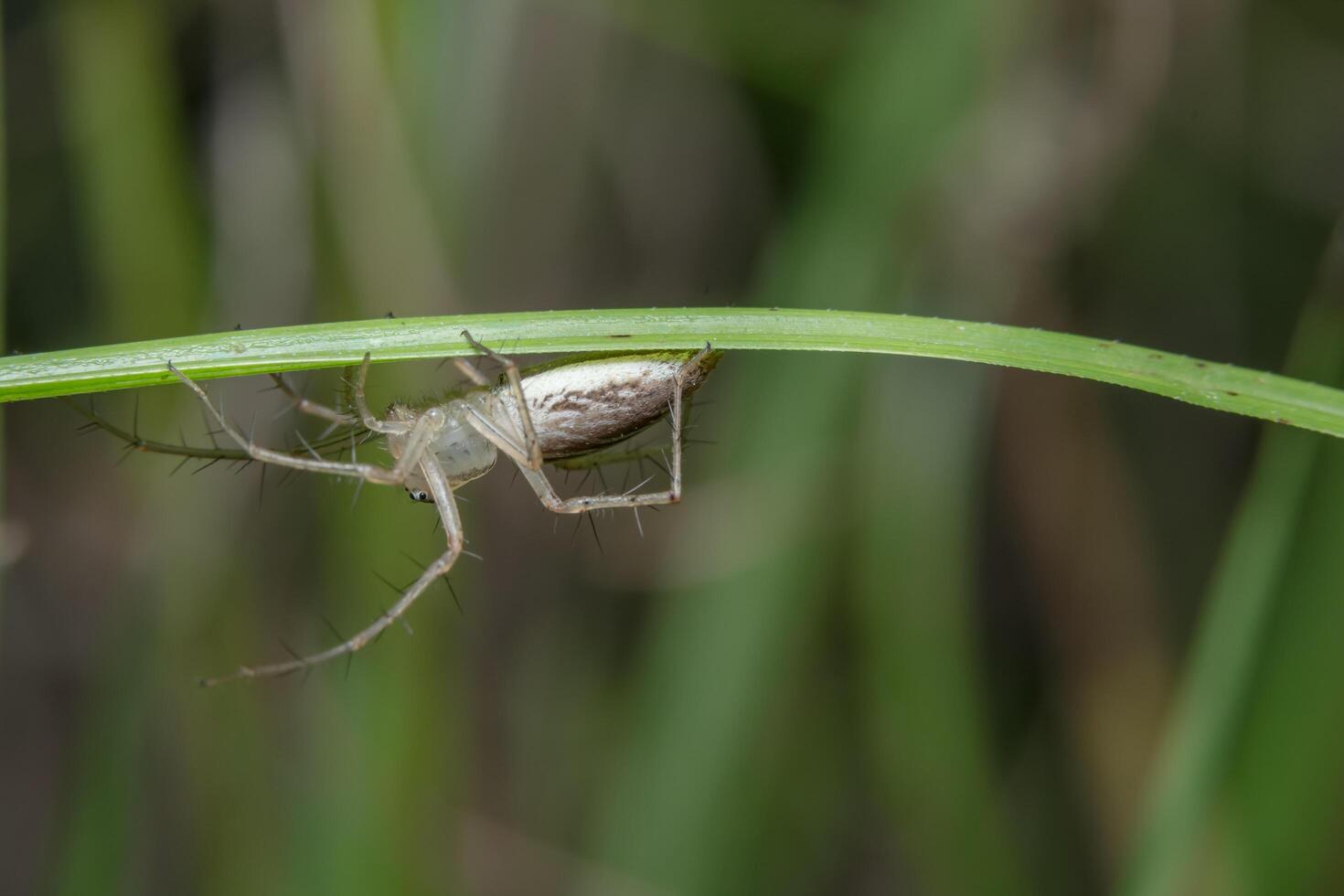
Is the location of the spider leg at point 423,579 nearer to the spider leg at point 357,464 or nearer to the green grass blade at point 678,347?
the spider leg at point 357,464

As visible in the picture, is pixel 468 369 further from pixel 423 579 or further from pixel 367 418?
pixel 423 579

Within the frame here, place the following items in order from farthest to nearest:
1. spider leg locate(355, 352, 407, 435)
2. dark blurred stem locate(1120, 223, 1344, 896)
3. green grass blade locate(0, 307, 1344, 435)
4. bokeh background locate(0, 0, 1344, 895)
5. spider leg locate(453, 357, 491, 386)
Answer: bokeh background locate(0, 0, 1344, 895) → dark blurred stem locate(1120, 223, 1344, 896) → spider leg locate(355, 352, 407, 435) → spider leg locate(453, 357, 491, 386) → green grass blade locate(0, 307, 1344, 435)

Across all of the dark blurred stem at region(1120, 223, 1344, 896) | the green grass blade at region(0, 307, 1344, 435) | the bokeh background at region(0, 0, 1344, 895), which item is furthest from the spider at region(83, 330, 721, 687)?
the dark blurred stem at region(1120, 223, 1344, 896)

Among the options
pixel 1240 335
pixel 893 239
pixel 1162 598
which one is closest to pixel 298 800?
pixel 893 239

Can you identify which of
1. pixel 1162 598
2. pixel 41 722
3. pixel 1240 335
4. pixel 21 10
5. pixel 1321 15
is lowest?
pixel 41 722

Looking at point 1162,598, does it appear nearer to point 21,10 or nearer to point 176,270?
point 176,270

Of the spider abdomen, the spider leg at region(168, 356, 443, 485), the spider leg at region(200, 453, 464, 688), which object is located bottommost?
the spider leg at region(200, 453, 464, 688)

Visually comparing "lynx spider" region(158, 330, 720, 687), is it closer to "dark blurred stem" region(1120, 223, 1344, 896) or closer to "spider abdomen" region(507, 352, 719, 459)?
"spider abdomen" region(507, 352, 719, 459)
